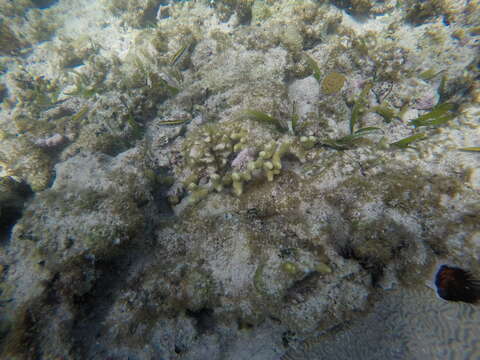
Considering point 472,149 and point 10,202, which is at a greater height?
point 10,202

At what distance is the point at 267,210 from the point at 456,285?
7.19 feet

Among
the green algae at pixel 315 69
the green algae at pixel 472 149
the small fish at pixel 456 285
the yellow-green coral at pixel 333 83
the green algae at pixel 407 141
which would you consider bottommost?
the small fish at pixel 456 285

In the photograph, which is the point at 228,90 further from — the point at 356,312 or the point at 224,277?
the point at 356,312

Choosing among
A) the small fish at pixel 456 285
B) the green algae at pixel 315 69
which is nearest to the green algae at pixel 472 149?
the small fish at pixel 456 285

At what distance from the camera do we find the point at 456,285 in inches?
94.6

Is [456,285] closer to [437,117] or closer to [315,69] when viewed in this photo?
[437,117]

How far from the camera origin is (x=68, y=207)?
3.42m

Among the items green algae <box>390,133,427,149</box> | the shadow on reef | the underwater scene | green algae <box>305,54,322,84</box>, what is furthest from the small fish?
the shadow on reef

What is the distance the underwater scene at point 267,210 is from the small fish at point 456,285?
16mm

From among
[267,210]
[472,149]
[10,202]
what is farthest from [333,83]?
[10,202]

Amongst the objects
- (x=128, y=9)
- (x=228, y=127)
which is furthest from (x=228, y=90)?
(x=128, y=9)

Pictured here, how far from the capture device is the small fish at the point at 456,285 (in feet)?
7.61

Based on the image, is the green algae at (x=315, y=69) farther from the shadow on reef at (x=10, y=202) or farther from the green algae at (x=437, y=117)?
the shadow on reef at (x=10, y=202)

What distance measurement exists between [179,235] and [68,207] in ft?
5.76
